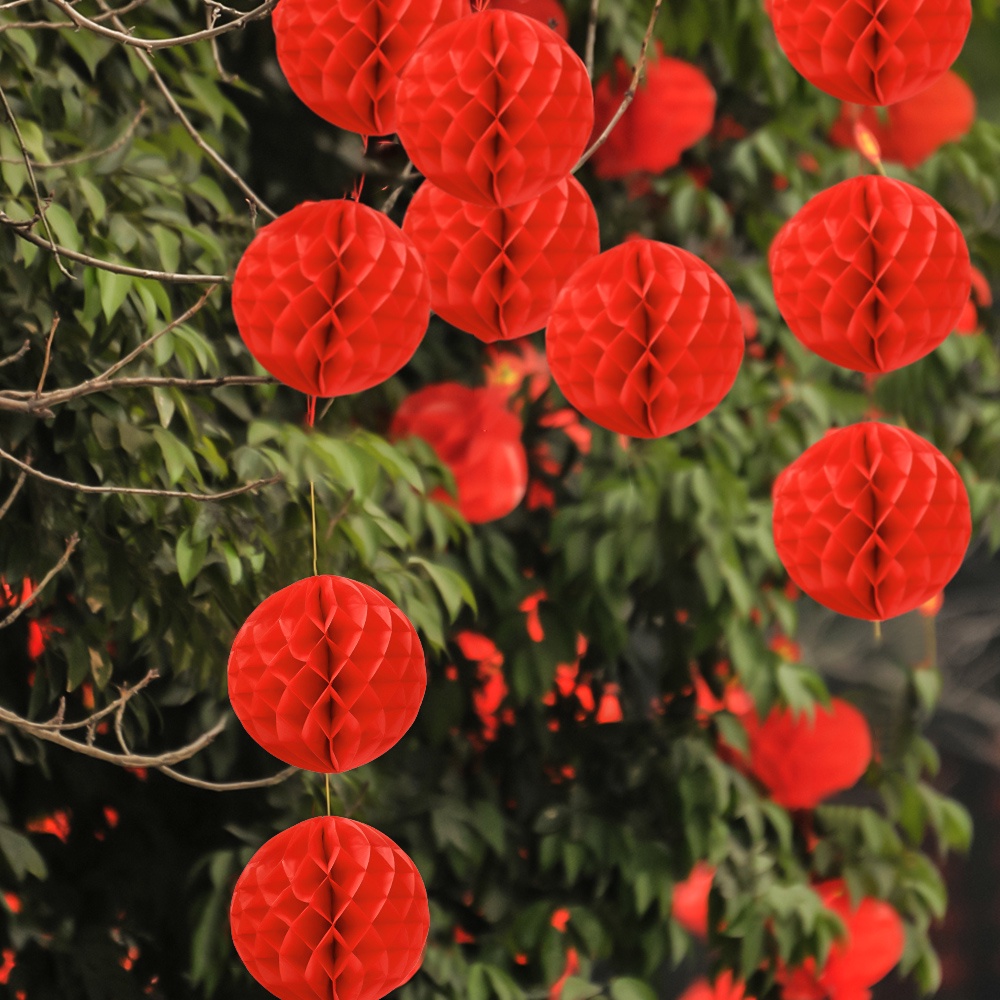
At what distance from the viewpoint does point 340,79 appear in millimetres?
1303

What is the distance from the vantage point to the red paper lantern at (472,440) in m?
2.44

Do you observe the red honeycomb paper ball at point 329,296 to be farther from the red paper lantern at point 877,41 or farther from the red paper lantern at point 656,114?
the red paper lantern at point 656,114

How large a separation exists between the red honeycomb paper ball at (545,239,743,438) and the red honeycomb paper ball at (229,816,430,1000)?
0.43 meters

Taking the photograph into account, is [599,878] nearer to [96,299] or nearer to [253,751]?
[253,751]

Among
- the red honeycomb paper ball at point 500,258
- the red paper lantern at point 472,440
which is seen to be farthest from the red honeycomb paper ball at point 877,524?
the red paper lantern at point 472,440

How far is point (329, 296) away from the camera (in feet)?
4.20

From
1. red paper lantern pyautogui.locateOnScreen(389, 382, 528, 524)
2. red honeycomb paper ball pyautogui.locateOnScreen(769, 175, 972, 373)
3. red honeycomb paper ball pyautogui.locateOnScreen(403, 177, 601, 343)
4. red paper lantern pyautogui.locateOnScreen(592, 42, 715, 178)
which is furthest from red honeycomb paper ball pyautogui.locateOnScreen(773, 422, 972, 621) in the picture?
red paper lantern pyautogui.locateOnScreen(592, 42, 715, 178)

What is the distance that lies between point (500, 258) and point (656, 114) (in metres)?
1.33

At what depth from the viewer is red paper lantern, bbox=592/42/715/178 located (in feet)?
8.54

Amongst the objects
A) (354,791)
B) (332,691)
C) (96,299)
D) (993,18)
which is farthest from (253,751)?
(993,18)

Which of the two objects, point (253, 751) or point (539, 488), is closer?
point (253, 751)

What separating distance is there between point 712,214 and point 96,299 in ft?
3.99

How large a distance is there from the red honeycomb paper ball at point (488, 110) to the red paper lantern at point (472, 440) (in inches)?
48.2

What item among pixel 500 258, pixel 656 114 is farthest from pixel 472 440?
pixel 500 258
